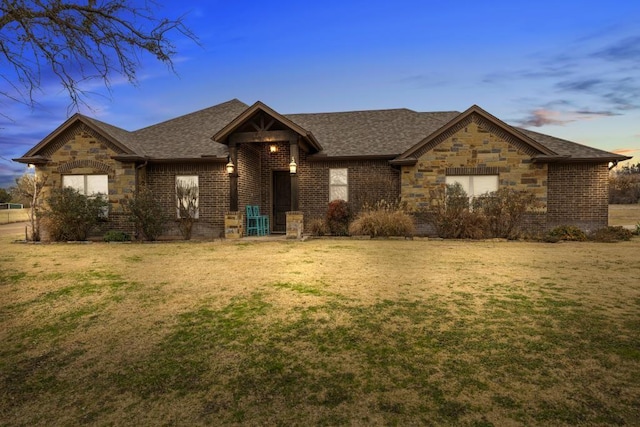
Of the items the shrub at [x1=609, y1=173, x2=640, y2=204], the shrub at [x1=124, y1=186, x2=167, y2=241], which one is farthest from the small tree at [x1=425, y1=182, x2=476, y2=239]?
the shrub at [x1=609, y1=173, x2=640, y2=204]

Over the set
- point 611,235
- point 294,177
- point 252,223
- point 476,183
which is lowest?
point 611,235

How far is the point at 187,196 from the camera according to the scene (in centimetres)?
1536

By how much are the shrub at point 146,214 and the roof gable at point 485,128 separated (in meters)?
9.49

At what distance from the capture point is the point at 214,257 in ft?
32.5

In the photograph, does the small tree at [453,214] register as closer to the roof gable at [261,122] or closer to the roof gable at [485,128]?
the roof gable at [485,128]

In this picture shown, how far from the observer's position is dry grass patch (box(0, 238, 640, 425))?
9.62 feet

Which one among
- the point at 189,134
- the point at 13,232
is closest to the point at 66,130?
the point at 189,134

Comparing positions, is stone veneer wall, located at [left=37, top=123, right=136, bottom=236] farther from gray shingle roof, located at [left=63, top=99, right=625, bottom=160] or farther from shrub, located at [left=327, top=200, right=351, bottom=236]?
shrub, located at [left=327, top=200, right=351, bottom=236]

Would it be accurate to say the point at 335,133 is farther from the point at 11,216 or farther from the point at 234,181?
the point at 11,216

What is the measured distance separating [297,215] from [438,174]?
603cm

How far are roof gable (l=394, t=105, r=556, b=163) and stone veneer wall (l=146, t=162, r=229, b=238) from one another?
7.37m

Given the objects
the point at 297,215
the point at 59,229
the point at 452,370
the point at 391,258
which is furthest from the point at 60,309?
the point at 59,229

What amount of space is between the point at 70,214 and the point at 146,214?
8.87 ft

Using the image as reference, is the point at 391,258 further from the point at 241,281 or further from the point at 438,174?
the point at 438,174
